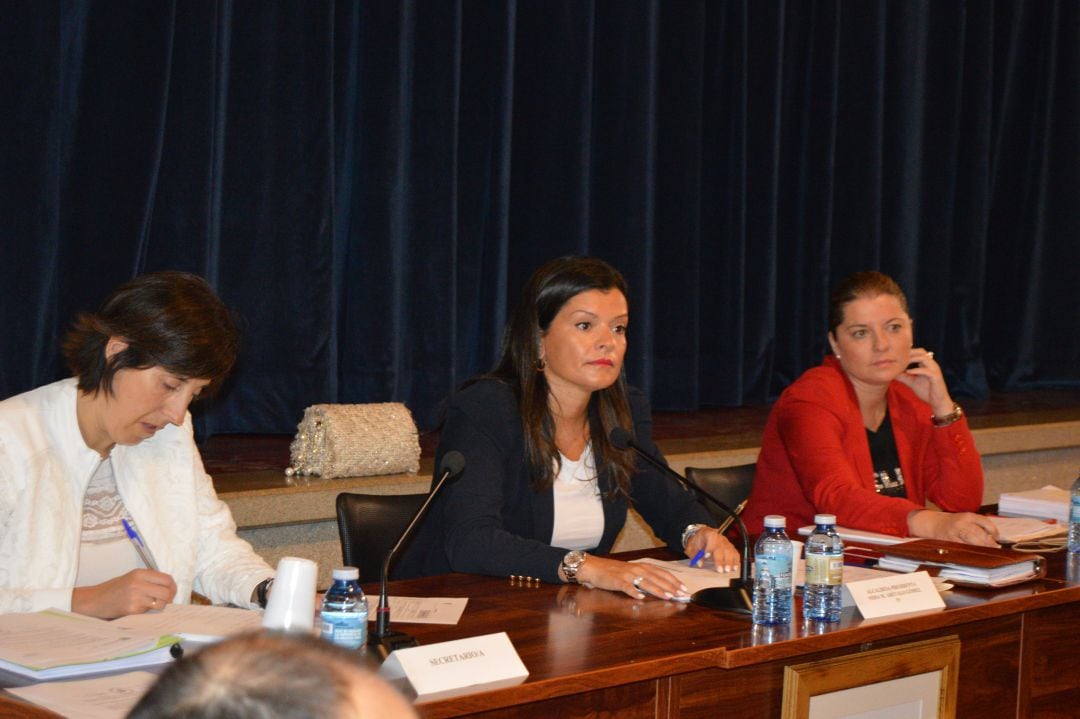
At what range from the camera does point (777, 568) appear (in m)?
2.14

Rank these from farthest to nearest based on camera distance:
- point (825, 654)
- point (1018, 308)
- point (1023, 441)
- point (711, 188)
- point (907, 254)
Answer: point (1018, 308), point (907, 254), point (711, 188), point (1023, 441), point (825, 654)

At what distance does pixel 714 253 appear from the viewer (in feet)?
18.5

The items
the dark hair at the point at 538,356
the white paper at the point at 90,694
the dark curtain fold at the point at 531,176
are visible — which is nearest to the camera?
the white paper at the point at 90,694

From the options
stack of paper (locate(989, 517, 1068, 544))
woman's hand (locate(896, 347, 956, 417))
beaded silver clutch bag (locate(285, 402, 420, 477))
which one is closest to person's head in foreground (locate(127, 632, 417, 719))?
stack of paper (locate(989, 517, 1068, 544))

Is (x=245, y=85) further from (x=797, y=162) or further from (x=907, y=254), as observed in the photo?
(x=907, y=254)

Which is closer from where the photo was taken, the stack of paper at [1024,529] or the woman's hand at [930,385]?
the stack of paper at [1024,529]

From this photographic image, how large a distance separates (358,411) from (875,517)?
1.56m

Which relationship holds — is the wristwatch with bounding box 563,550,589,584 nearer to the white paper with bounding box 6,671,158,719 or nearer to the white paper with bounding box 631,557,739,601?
the white paper with bounding box 631,557,739,601

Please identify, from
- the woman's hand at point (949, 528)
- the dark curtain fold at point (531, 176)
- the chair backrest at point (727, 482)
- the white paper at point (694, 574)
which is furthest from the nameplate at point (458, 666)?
the dark curtain fold at point (531, 176)

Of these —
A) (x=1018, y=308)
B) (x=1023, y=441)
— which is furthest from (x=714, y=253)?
(x=1018, y=308)

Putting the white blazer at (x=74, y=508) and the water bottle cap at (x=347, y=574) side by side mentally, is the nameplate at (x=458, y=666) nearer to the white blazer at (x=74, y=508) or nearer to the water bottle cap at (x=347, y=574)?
the water bottle cap at (x=347, y=574)

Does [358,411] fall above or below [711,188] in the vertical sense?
below

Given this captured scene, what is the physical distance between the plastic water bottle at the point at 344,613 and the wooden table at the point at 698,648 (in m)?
0.17

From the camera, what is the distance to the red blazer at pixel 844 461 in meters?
2.93
